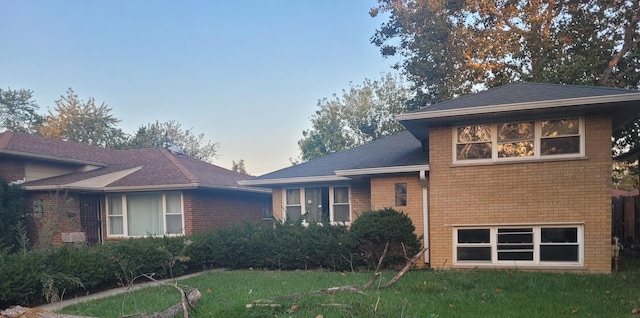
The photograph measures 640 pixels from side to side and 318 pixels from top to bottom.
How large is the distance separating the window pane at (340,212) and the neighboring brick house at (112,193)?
4.78m

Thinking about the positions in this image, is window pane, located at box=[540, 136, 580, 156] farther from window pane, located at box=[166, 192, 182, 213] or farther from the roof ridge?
window pane, located at box=[166, 192, 182, 213]

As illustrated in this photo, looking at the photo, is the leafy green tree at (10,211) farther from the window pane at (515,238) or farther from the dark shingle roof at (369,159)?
the window pane at (515,238)

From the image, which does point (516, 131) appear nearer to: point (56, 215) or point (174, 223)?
point (174, 223)

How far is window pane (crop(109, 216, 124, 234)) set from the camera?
16062 millimetres

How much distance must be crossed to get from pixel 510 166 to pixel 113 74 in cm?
1880

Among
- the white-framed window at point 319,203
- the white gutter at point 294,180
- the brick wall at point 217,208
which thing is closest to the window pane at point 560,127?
the white gutter at point 294,180

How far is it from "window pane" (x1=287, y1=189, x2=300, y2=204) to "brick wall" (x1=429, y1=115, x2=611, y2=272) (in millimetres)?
5544

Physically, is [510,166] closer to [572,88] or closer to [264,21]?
[572,88]

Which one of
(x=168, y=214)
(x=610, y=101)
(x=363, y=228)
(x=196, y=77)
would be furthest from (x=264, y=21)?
(x=610, y=101)

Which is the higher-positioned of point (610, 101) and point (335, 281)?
point (610, 101)

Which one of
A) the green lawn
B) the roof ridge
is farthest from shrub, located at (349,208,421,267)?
the roof ridge

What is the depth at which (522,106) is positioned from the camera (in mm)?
9516

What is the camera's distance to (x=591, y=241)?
→ 31.9 feet

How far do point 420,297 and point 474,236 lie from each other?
4.30 metres
